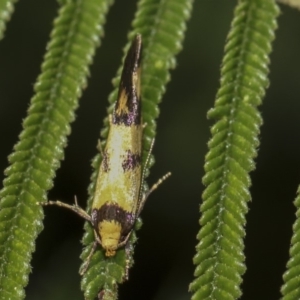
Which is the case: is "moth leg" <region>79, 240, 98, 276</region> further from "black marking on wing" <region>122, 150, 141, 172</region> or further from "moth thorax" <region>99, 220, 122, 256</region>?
"black marking on wing" <region>122, 150, 141, 172</region>

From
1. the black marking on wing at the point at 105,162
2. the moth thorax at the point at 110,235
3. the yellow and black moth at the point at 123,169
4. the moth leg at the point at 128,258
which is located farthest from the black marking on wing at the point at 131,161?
Result: the moth leg at the point at 128,258

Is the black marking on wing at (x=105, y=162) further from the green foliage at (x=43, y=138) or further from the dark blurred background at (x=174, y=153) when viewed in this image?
the dark blurred background at (x=174, y=153)

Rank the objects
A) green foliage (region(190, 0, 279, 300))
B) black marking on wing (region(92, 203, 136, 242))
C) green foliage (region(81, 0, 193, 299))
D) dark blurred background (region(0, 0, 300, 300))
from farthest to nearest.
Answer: dark blurred background (region(0, 0, 300, 300)), green foliage (region(81, 0, 193, 299)), black marking on wing (region(92, 203, 136, 242)), green foliage (region(190, 0, 279, 300))

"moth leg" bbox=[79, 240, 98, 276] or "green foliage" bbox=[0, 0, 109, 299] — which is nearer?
"green foliage" bbox=[0, 0, 109, 299]

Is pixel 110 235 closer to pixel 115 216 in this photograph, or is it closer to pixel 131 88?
pixel 115 216

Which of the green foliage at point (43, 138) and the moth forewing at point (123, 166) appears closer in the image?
the green foliage at point (43, 138)

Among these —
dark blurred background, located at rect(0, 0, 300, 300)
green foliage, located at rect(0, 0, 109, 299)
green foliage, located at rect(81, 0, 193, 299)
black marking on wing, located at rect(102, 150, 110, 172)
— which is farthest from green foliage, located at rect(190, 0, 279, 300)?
A: dark blurred background, located at rect(0, 0, 300, 300)
